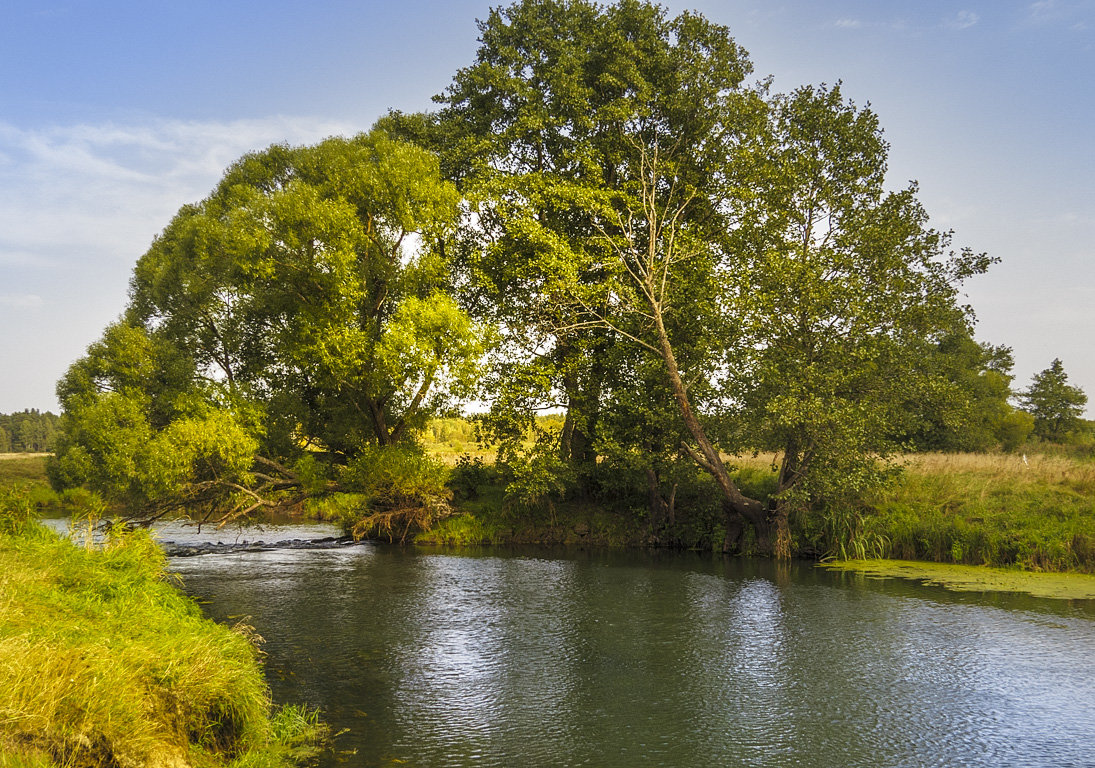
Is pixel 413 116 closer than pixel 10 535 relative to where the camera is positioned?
No

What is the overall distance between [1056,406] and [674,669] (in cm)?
6346

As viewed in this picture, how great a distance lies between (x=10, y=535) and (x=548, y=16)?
2807 cm

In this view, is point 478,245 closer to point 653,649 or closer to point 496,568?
point 496,568

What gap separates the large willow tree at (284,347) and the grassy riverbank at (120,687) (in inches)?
650

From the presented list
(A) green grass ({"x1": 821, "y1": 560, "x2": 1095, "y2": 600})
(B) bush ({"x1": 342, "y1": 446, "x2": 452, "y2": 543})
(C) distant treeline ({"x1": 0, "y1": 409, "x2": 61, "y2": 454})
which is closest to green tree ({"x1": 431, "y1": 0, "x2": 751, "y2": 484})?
(B) bush ({"x1": 342, "y1": 446, "x2": 452, "y2": 543})

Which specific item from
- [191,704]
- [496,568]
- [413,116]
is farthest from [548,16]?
[191,704]

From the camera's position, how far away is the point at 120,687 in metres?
6.90

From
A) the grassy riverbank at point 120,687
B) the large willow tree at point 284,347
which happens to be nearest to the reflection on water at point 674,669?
the grassy riverbank at point 120,687

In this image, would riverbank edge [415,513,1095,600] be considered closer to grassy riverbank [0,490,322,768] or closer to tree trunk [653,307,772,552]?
tree trunk [653,307,772,552]

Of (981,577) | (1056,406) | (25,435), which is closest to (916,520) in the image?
(981,577)

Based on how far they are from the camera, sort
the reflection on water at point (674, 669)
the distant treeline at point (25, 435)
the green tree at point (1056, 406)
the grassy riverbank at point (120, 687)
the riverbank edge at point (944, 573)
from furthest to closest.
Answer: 1. the distant treeline at point (25, 435)
2. the green tree at point (1056, 406)
3. the riverbank edge at point (944, 573)
4. the reflection on water at point (674, 669)
5. the grassy riverbank at point (120, 687)

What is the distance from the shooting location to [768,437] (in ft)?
76.9

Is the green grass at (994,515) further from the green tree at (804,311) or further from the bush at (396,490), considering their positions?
the bush at (396,490)

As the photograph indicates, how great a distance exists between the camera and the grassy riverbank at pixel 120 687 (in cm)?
624
